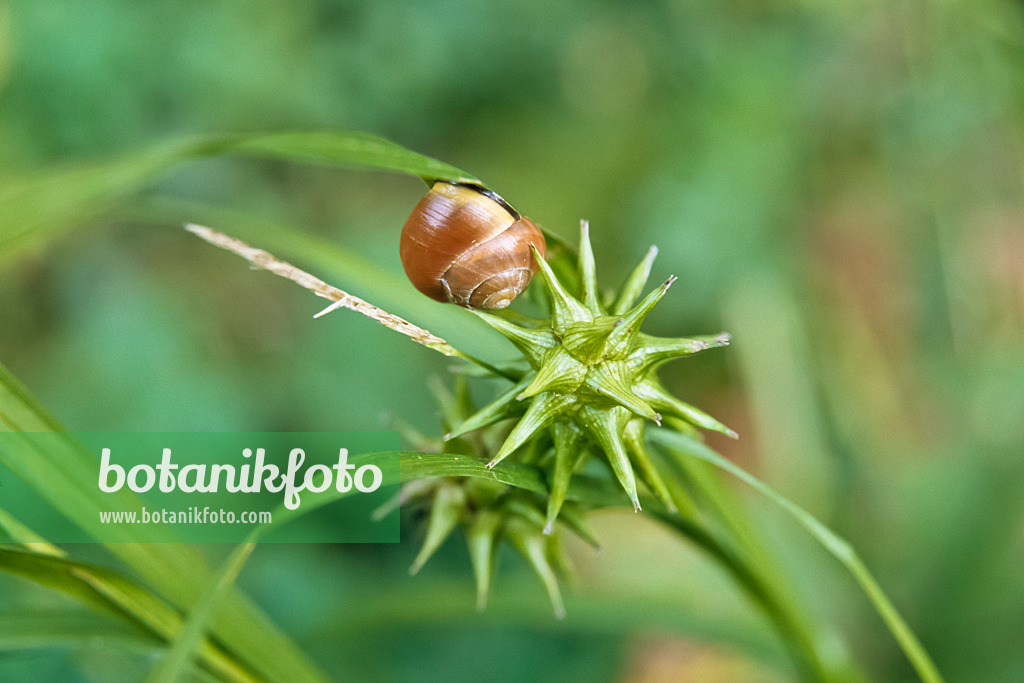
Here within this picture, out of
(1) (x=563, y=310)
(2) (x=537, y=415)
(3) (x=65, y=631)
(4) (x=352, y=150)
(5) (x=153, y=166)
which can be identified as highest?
(5) (x=153, y=166)

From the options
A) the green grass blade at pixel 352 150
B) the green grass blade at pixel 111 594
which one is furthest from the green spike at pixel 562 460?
the green grass blade at pixel 111 594

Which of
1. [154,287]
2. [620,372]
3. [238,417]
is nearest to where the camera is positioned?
[620,372]

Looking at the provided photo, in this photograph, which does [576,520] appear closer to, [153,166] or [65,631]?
[65,631]

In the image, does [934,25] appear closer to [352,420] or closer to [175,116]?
[352,420]

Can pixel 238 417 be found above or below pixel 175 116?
below

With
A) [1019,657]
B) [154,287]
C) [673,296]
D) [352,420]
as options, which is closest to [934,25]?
[673,296]

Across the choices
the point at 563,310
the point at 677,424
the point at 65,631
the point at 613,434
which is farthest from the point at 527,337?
the point at 65,631

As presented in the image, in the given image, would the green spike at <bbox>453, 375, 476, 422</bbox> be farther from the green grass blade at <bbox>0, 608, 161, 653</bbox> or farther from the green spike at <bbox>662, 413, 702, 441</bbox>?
the green grass blade at <bbox>0, 608, 161, 653</bbox>
